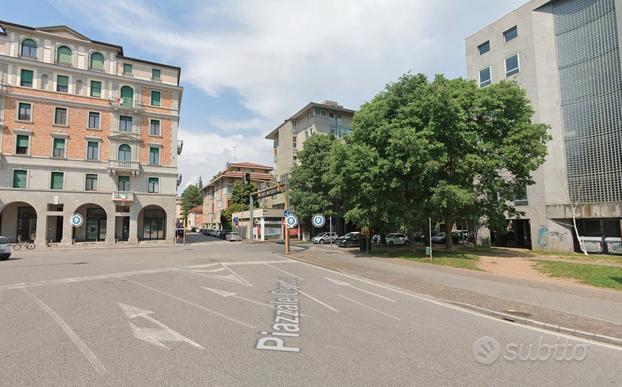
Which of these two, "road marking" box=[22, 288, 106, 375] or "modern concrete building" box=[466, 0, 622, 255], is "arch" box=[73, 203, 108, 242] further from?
"modern concrete building" box=[466, 0, 622, 255]

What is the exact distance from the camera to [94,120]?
131ft

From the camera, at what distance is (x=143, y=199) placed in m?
40.9

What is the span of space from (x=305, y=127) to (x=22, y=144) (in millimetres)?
38397

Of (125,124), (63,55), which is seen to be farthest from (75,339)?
(63,55)

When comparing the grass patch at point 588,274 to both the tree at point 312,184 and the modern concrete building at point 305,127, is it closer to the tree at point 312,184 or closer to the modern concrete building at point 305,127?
the tree at point 312,184

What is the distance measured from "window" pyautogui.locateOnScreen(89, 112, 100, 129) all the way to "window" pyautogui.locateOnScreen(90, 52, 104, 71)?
5307 mm

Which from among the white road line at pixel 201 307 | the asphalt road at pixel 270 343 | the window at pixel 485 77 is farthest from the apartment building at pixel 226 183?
the asphalt road at pixel 270 343

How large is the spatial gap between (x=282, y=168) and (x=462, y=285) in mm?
55316

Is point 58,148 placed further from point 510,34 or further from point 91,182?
point 510,34

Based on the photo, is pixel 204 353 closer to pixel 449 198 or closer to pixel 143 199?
pixel 449 198

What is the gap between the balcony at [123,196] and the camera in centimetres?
3912

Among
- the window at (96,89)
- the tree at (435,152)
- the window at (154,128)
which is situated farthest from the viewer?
the window at (154,128)

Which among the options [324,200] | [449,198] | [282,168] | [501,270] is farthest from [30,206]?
[501,270]

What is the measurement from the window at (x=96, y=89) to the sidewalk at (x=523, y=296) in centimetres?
3769
